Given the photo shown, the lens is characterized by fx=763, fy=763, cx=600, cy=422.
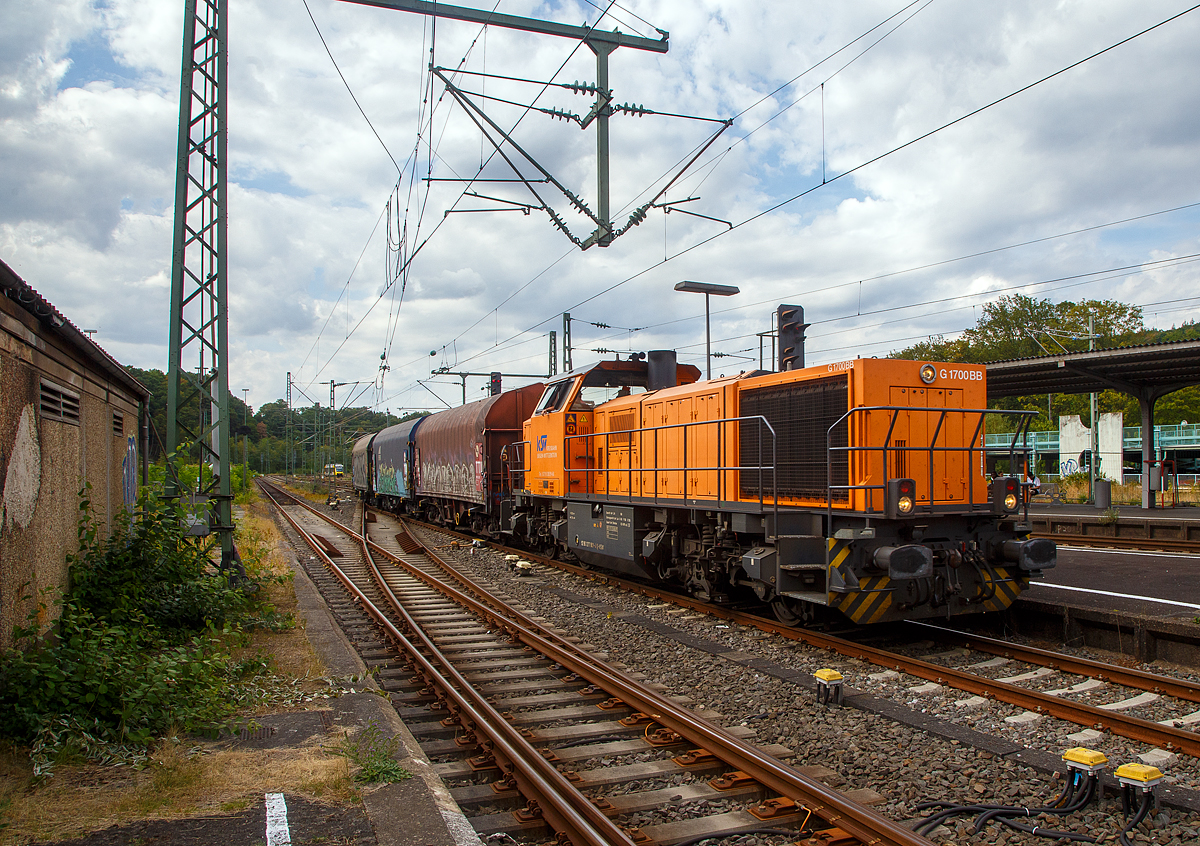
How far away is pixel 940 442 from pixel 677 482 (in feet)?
11.4

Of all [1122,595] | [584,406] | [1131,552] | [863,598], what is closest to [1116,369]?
[1131,552]

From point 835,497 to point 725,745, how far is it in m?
3.75

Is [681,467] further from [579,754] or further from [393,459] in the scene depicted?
[393,459]

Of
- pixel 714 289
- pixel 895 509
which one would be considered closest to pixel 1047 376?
pixel 714 289

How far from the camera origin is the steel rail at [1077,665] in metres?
6.15

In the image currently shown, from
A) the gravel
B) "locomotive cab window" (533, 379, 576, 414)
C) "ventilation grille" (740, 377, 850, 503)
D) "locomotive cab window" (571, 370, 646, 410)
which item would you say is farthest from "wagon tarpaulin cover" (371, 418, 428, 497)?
the gravel

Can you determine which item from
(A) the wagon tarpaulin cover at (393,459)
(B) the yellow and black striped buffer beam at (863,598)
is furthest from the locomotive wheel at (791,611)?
(A) the wagon tarpaulin cover at (393,459)

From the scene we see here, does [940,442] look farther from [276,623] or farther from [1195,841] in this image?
[276,623]

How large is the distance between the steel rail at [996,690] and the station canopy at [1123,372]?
48.3 feet

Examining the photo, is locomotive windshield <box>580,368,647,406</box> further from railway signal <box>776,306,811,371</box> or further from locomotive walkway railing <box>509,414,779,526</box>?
railway signal <box>776,306,811,371</box>

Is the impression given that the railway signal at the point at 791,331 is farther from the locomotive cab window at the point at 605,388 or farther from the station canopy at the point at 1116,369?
the station canopy at the point at 1116,369

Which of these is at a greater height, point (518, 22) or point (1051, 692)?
point (518, 22)

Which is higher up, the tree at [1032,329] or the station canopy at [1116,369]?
the tree at [1032,329]

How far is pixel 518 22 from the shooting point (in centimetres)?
941
